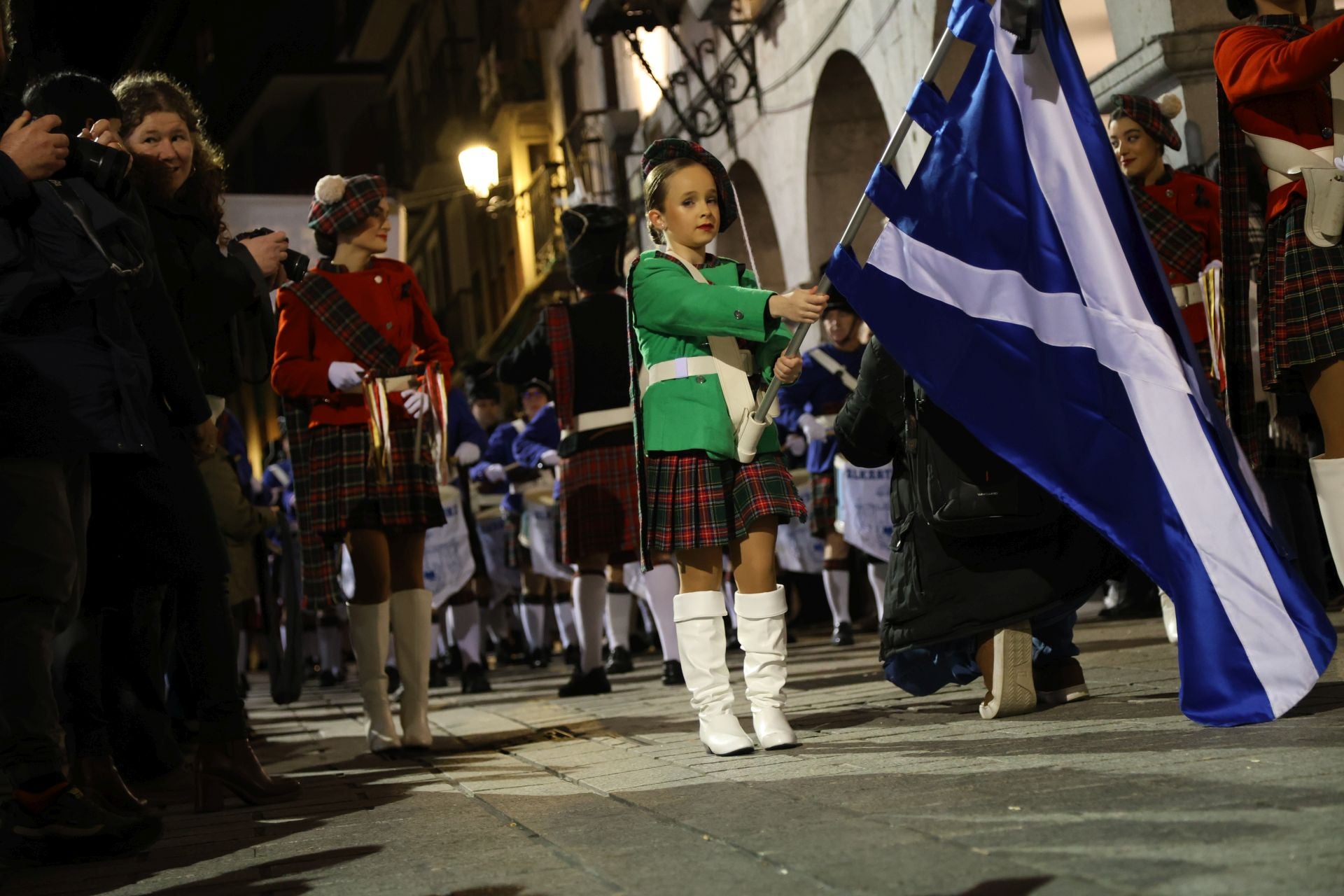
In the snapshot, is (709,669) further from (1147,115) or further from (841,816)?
(1147,115)

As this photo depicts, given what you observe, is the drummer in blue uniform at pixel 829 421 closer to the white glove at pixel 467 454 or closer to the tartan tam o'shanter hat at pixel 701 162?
the white glove at pixel 467 454

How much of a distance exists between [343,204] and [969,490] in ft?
9.76

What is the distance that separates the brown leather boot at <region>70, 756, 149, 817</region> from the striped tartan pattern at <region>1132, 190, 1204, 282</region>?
16.3 feet

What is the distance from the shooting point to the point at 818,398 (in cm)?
1138

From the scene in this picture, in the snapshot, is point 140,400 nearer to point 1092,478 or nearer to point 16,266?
point 16,266

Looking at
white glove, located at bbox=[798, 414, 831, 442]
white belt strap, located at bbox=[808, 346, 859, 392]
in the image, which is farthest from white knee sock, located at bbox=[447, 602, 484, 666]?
white belt strap, located at bbox=[808, 346, 859, 392]

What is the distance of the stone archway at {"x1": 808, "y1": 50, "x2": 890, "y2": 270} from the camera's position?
603 inches

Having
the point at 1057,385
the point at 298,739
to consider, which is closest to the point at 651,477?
the point at 1057,385

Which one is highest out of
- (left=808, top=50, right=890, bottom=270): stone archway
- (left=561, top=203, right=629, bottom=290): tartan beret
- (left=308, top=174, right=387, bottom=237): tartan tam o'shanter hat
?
(left=808, top=50, right=890, bottom=270): stone archway

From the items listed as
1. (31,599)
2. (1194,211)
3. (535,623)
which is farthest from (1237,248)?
(535,623)

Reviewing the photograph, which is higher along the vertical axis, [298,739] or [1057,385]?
[1057,385]

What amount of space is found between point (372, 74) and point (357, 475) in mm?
47710

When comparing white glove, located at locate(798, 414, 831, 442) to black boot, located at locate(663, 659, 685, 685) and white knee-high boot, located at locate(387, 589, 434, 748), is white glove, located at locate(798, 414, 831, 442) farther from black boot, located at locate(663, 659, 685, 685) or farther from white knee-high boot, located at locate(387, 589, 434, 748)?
white knee-high boot, located at locate(387, 589, 434, 748)

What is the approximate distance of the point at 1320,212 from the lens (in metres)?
4.89
